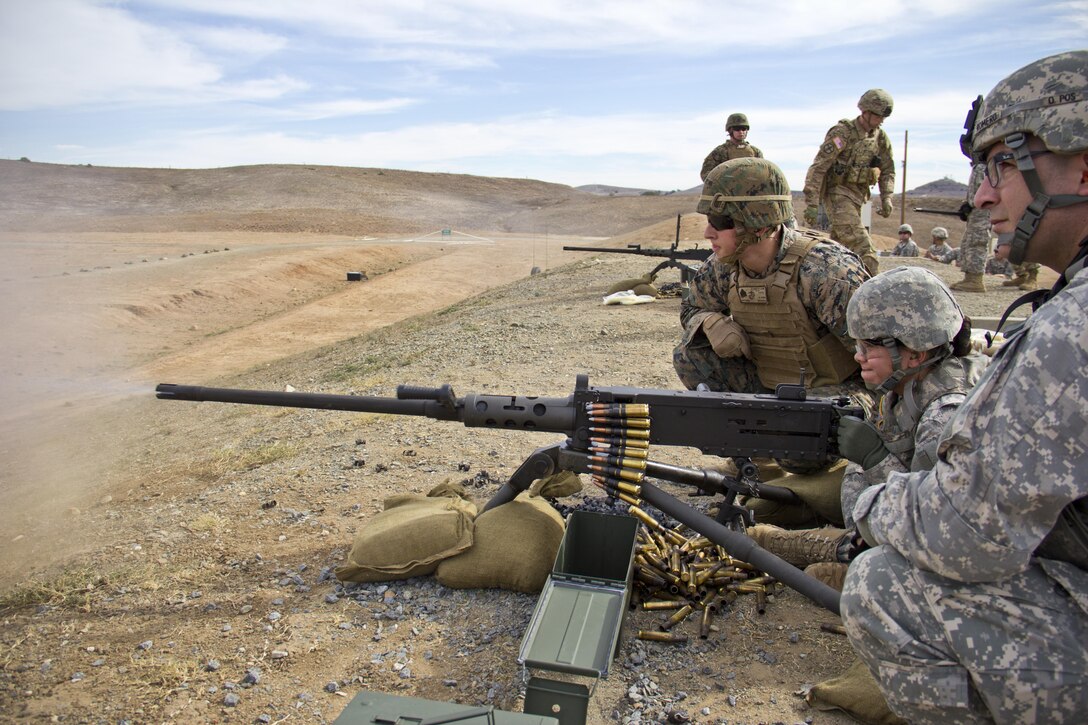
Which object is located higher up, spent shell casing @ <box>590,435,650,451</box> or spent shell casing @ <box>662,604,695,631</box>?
spent shell casing @ <box>590,435,650,451</box>

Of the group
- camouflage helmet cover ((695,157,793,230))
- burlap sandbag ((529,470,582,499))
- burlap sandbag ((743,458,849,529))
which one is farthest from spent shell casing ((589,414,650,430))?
camouflage helmet cover ((695,157,793,230))

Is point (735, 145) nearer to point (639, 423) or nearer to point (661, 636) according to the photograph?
point (639, 423)

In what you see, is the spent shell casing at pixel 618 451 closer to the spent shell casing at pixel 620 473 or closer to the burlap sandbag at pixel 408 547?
the spent shell casing at pixel 620 473

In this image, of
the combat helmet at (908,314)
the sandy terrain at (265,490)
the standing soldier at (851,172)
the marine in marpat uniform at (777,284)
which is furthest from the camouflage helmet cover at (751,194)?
the standing soldier at (851,172)

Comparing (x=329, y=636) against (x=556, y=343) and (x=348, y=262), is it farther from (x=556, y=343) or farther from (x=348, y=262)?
(x=348, y=262)

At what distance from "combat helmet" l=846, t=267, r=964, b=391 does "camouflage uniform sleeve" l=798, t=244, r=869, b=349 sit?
3.61 ft

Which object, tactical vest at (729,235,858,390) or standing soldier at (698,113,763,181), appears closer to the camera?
tactical vest at (729,235,858,390)

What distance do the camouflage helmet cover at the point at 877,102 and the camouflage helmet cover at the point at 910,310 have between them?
7.71m

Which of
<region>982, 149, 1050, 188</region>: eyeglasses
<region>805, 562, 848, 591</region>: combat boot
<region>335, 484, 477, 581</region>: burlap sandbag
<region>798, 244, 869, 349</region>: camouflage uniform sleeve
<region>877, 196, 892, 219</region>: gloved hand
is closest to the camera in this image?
<region>982, 149, 1050, 188</region>: eyeglasses

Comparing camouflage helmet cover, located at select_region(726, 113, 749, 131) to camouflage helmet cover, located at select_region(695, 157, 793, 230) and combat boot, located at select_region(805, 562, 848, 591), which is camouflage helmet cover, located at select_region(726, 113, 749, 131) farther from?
combat boot, located at select_region(805, 562, 848, 591)

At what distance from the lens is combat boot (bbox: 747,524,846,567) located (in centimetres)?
410

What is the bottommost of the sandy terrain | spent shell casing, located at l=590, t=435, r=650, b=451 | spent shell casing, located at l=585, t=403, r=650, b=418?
the sandy terrain

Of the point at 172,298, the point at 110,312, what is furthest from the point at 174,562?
the point at 172,298

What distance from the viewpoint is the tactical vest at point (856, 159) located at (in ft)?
36.0
